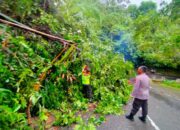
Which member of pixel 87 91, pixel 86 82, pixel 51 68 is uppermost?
pixel 51 68

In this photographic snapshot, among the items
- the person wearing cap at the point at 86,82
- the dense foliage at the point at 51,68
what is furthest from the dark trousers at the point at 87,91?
the dense foliage at the point at 51,68

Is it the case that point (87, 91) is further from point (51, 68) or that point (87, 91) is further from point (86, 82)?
point (51, 68)

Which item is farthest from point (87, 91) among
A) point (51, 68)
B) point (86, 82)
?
point (51, 68)

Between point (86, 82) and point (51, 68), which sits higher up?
point (51, 68)

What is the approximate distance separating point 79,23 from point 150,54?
23.3 m

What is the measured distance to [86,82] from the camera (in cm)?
1061

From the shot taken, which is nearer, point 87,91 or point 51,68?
point 51,68

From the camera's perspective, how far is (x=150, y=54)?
117ft

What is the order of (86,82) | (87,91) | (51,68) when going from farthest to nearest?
(87,91) → (86,82) → (51,68)

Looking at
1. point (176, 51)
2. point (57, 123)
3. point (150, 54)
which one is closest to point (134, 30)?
point (150, 54)

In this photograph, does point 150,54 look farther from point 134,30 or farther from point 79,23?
point 79,23

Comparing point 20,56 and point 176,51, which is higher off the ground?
point 176,51

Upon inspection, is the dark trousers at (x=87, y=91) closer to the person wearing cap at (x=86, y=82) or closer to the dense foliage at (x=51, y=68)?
the person wearing cap at (x=86, y=82)

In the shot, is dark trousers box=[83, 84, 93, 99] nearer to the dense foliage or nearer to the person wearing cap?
the person wearing cap
